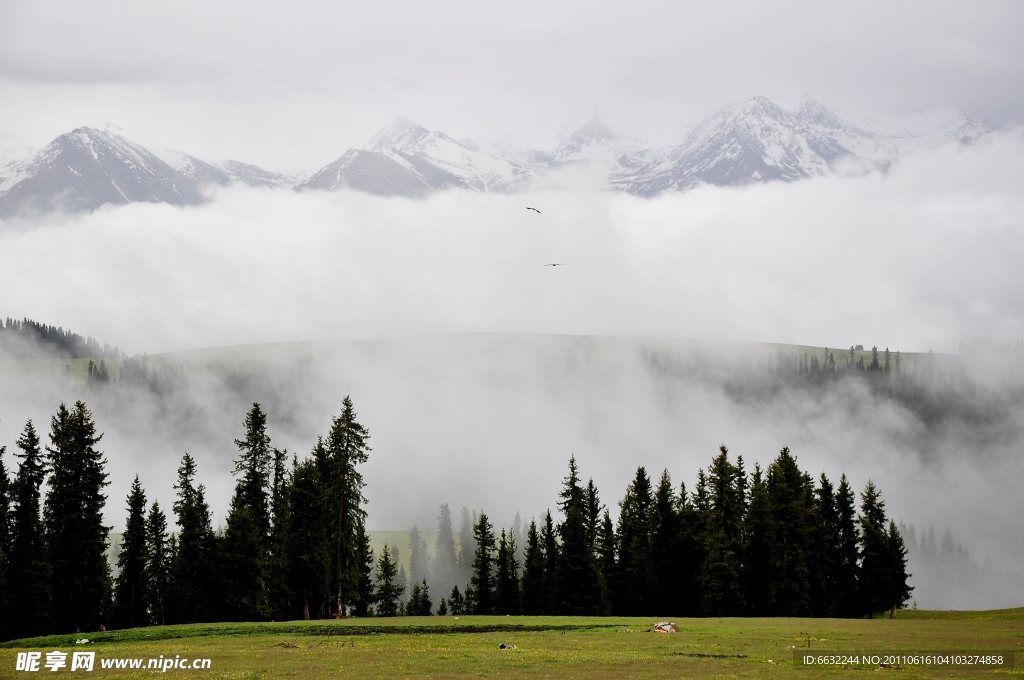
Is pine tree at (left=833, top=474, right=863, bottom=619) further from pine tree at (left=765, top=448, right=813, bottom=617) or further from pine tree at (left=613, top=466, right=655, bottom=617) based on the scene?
pine tree at (left=613, top=466, right=655, bottom=617)

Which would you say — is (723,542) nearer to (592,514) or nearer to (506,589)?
(592,514)

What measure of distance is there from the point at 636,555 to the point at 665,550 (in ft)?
10.6

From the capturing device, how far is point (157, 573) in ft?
319

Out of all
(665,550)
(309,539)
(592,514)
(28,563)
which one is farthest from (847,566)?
(28,563)

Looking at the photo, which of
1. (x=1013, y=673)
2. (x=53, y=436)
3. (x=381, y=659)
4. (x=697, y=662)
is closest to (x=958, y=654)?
(x=1013, y=673)

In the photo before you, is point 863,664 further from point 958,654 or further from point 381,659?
point 381,659

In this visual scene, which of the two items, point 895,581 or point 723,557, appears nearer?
point 723,557

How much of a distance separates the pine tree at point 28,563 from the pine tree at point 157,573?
16056mm

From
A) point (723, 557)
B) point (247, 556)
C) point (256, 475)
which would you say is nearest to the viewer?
point (247, 556)

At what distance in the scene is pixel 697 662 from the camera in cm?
5059

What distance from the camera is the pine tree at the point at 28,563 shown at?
7531 cm

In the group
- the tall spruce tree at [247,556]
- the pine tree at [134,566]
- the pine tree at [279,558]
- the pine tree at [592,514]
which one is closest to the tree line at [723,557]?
the pine tree at [592,514]

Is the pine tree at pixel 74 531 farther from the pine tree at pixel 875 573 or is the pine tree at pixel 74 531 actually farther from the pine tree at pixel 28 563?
the pine tree at pixel 875 573

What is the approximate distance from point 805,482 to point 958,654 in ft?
167
